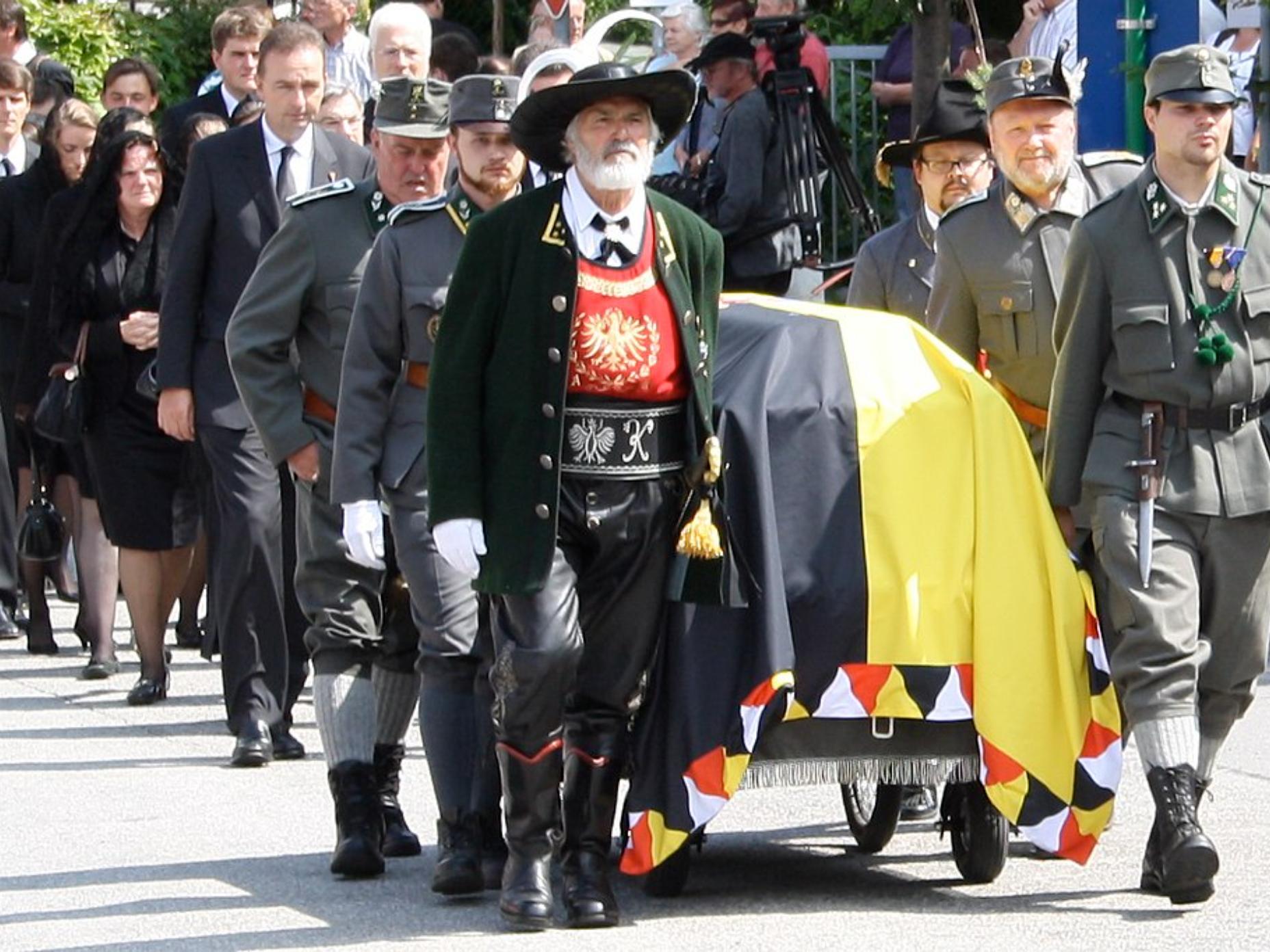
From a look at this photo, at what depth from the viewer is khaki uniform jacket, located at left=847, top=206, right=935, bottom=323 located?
9242 millimetres

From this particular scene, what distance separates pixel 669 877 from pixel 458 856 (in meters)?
0.54

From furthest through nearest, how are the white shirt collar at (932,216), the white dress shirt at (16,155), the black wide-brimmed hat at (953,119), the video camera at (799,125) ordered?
the white dress shirt at (16,155) → the video camera at (799,125) → the white shirt collar at (932,216) → the black wide-brimmed hat at (953,119)

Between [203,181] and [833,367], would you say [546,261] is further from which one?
[203,181]

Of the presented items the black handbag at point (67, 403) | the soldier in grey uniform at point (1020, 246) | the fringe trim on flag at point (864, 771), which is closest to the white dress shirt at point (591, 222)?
the fringe trim on flag at point (864, 771)

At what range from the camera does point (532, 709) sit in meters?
7.04

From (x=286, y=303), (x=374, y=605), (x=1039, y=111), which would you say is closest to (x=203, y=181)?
(x=286, y=303)

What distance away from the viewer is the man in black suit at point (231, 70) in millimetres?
13000

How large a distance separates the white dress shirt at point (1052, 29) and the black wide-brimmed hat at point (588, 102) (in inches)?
280

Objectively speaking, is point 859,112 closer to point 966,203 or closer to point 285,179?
point 285,179

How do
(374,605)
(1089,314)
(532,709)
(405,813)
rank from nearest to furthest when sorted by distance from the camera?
(532,709), (1089,314), (374,605), (405,813)

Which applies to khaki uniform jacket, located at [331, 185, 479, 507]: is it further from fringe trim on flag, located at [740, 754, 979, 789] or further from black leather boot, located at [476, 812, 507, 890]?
fringe trim on flag, located at [740, 754, 979, 789]

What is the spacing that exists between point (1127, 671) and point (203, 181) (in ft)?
14.0

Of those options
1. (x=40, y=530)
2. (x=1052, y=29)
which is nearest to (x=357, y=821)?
(x=40, y=530)

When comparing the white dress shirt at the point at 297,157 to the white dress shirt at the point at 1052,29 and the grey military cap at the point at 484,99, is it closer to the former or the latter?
the grey military cap at the point at 484,99
